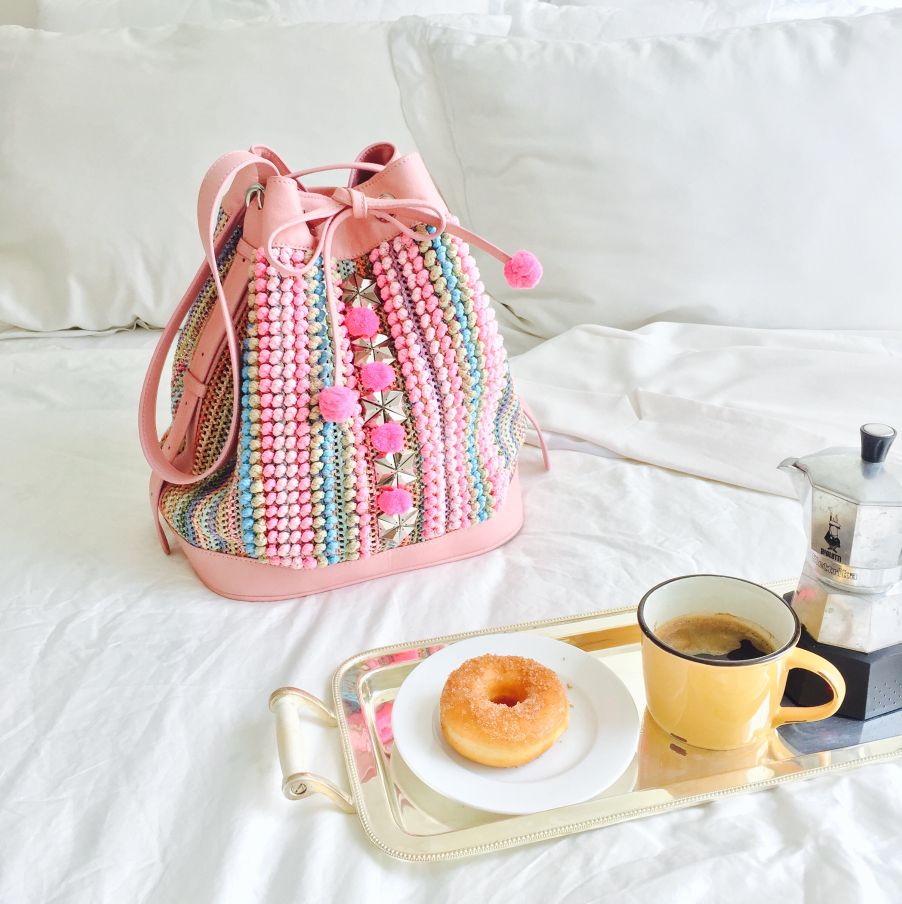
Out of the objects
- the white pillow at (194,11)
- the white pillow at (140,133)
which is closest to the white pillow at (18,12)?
the white pillow at (194,11)

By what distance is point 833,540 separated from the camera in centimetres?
57

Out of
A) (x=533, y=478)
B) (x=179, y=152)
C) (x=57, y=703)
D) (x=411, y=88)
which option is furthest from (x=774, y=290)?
(x=57, y=703)

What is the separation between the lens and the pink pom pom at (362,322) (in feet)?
2.23

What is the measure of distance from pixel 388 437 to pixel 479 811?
0.92 feet

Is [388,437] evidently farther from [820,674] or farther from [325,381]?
[820,674]

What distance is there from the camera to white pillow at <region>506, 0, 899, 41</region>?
4.08 feet

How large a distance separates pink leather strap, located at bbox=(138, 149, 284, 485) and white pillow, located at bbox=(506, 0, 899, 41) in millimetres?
703

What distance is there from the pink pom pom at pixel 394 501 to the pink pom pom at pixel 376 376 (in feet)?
0.27

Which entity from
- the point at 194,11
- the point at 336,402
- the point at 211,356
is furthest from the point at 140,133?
the point at 336,402

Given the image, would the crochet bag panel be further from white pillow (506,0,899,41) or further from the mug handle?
white pillow (506,0,899,41)

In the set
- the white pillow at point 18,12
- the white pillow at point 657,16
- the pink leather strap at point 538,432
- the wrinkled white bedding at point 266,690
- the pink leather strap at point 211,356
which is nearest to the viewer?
the wrinkled white bedding at point 266,690

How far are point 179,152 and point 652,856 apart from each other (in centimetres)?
97

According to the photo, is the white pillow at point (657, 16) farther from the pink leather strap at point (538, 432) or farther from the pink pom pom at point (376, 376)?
the pink pom pom at point (376, 376)

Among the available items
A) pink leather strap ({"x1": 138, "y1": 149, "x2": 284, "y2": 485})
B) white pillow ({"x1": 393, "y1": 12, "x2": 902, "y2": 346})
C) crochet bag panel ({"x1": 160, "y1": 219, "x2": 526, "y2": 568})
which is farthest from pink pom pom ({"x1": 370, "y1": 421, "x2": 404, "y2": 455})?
white pillow ({"x1": 393, "y1": 12, "x2": 902, "y2": 346})
